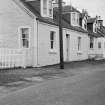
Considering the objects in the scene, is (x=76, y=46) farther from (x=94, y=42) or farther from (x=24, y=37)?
(x=24, y=37)

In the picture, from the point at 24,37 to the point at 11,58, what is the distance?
8.91ft

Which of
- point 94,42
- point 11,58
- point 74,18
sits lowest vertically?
point 11,58

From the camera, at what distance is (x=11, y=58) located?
17.4 m

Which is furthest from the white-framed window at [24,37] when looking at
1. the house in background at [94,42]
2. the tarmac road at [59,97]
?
the house in background at [94,42]

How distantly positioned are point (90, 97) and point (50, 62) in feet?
43.3

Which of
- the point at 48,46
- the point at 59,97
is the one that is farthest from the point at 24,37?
the point at 59,97

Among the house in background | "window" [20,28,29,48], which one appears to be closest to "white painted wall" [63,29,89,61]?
the house in background

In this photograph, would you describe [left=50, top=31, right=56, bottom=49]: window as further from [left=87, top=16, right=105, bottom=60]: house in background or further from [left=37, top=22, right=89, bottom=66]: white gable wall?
[left=87, top=16, right=105, bottom=60]: house in background

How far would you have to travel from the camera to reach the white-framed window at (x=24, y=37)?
760 inches

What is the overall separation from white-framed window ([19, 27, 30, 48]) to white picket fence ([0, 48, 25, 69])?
1.61m

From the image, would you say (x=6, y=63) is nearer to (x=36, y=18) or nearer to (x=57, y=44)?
(x=36, y=18)

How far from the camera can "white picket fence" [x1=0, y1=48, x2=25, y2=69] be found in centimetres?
1705

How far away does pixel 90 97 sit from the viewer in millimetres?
8102

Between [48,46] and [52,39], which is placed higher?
[52,39]
